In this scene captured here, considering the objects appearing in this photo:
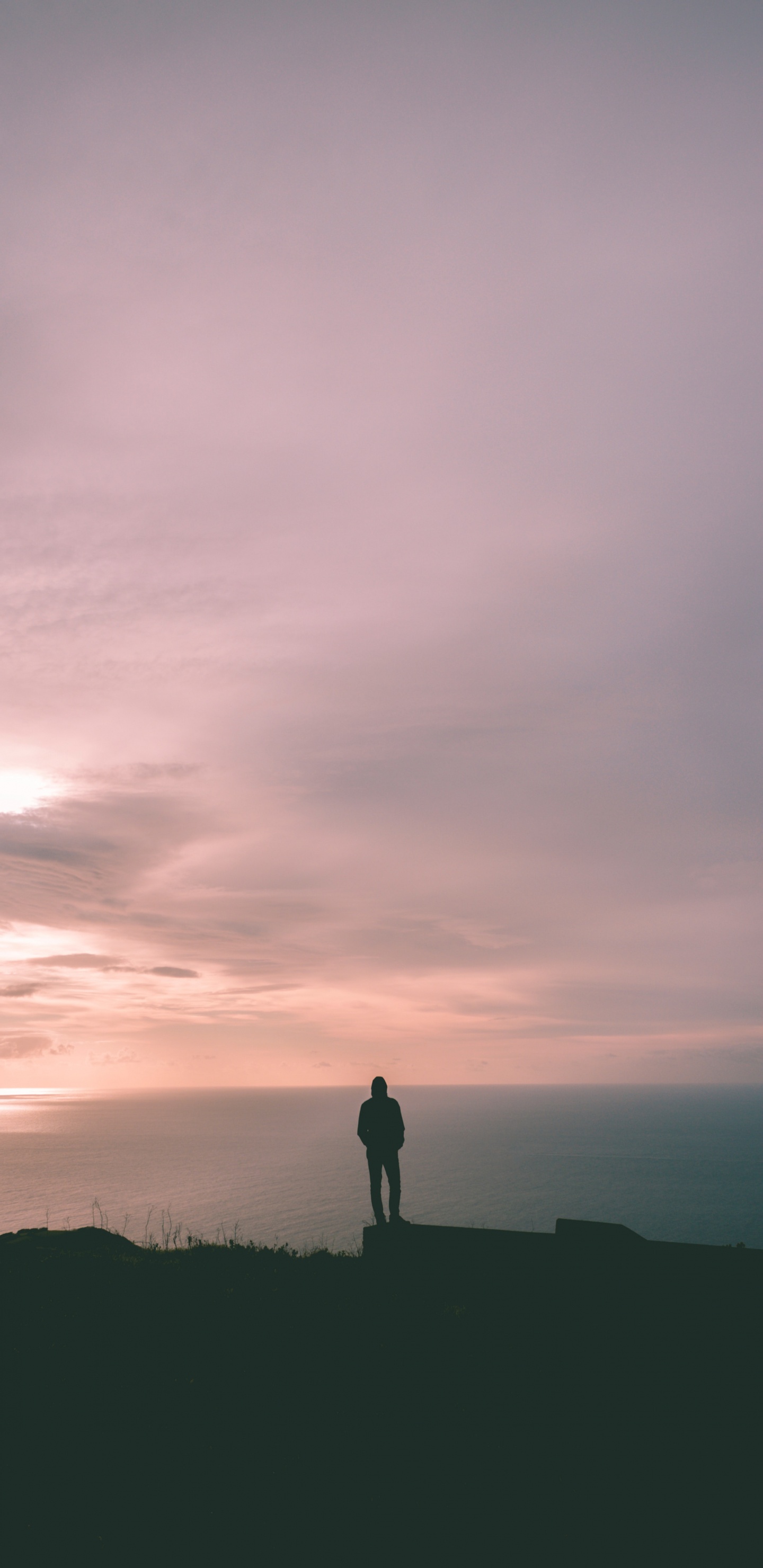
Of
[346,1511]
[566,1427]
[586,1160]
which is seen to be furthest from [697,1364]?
[586,1160]

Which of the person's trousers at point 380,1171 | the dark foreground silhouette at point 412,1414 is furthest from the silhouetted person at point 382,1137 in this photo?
the dark foreground silhouette at point 412,1414

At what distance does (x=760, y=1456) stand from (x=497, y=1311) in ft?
10.7

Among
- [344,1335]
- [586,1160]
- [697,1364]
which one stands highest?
Result: [697,1364]

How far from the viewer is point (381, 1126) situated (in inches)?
Answer: 417

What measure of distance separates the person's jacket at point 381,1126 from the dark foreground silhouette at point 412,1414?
1.75m

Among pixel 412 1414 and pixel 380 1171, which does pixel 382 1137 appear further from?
pixel 412 1414

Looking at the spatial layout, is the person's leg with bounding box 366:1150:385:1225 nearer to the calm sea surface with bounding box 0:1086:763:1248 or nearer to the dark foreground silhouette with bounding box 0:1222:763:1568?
the dark foreground silhouette with bounding box 0:1222:763:1568

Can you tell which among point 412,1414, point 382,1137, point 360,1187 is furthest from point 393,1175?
point 360,1187

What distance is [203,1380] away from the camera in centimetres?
654

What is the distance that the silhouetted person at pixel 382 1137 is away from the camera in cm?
1027

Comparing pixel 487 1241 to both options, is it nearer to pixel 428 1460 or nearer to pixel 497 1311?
pixel 497 1311

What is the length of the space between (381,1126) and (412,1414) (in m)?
4.81

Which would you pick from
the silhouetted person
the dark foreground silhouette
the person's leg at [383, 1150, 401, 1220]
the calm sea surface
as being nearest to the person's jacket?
the silhouetted person

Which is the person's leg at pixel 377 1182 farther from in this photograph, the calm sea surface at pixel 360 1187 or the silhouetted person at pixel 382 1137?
the calm sea surface at pixel 360 1187
